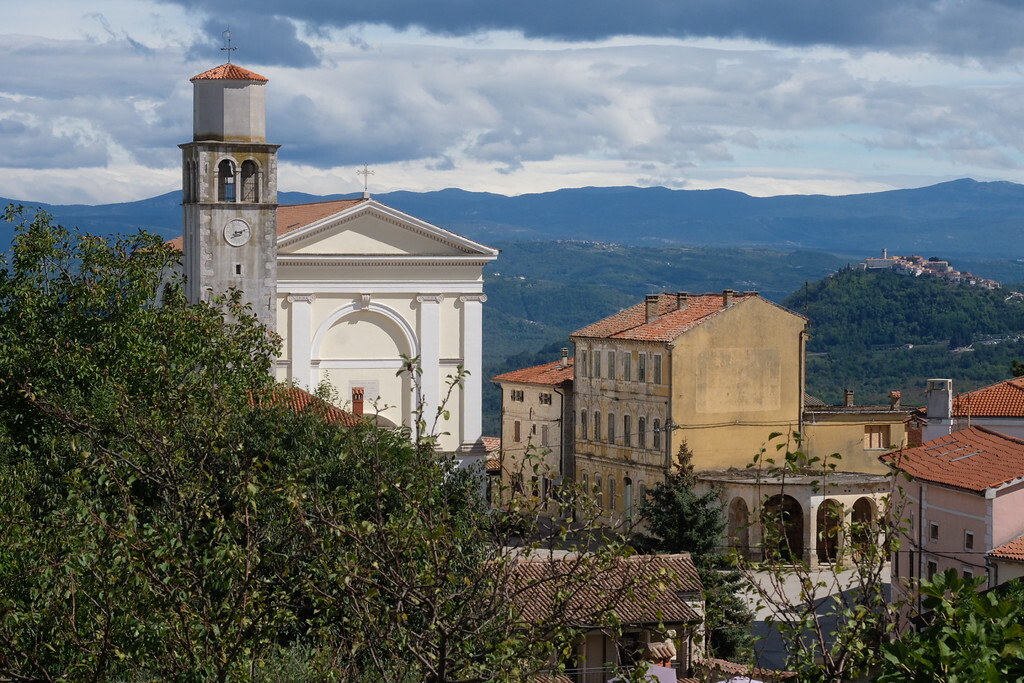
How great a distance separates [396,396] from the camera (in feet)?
175

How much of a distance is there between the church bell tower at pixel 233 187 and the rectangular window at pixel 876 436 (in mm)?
21784

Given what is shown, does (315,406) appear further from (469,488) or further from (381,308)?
(381,308)

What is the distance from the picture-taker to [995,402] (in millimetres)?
52156

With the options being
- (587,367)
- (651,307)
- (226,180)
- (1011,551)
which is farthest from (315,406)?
(651,307)

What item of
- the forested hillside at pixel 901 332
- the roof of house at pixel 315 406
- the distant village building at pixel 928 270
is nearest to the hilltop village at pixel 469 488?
the roof of house at pixel 315 406

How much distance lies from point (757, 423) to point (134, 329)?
31.4 meters

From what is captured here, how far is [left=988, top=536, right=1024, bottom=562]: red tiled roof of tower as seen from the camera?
35.0 meters

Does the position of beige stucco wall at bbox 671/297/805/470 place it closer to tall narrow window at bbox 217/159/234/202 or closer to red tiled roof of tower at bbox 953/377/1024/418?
red tiled roof of tower at bbox 953/377/1024/418

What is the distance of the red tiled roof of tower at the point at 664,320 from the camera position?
57812 millimetres

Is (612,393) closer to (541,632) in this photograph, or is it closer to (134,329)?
(134,329)

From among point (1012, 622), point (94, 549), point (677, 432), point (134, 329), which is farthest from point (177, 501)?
point (677, 432)

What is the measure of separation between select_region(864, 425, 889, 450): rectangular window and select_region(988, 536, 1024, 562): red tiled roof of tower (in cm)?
2311

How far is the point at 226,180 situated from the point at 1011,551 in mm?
24838

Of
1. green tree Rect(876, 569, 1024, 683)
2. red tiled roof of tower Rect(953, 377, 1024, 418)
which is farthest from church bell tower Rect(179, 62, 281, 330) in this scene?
green tree Rect(876, 569, 1024, 683)
